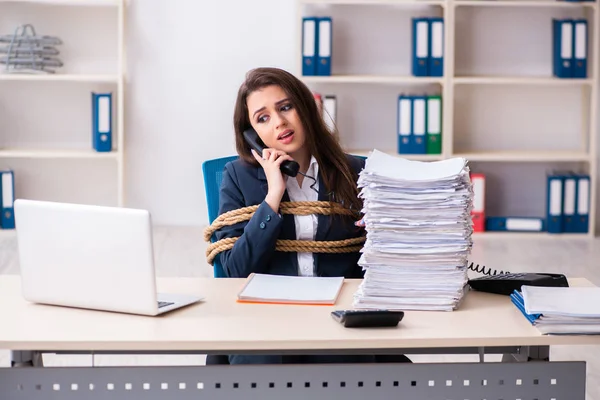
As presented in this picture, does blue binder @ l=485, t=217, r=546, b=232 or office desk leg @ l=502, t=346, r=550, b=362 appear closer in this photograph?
office desk leg @ l=502, t=346, r=550, b=362

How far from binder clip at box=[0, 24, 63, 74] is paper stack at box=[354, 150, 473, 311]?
383cm

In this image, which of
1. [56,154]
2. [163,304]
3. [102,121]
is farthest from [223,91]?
[163,304]

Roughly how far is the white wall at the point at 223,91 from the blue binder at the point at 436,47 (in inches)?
11.9

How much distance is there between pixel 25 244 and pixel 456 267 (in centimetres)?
83

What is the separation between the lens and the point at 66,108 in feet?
18.5

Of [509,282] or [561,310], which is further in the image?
[509,282]

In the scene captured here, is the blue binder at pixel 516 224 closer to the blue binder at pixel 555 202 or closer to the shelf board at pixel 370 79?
the blue binder at pixel 555 202

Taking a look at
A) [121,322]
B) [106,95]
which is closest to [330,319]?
[121,322]

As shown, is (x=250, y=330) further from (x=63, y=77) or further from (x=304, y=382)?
(x=63, y=77)

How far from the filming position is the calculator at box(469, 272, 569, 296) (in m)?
1.98

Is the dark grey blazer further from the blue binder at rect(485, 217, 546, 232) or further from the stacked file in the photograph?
the blue binder at rect(485, 217, 546, 232)

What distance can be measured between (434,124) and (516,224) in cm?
77

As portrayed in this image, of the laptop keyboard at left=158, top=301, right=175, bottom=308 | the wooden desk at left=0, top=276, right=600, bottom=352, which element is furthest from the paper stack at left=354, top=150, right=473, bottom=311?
the laptop keyboard at left=158, top=301, right=175, bottom=308

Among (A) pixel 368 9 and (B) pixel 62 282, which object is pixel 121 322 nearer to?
(B) pixel 62 282
